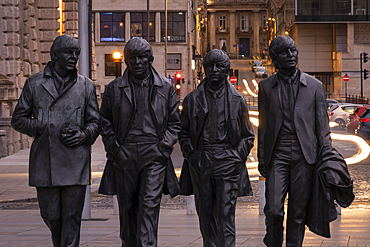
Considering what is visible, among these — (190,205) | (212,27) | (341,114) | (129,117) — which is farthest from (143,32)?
(212,27)

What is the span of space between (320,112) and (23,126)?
289 centimetres

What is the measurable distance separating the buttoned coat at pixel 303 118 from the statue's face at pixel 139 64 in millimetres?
1234

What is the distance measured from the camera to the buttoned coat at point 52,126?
5941 mm

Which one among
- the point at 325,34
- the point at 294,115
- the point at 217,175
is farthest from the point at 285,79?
the point at 325,34

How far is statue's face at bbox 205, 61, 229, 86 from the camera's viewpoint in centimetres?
649

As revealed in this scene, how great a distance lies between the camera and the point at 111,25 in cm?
6538

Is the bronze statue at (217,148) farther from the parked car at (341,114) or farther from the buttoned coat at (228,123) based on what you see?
the parked car at (341,114)

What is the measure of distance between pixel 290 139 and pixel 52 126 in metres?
2.30

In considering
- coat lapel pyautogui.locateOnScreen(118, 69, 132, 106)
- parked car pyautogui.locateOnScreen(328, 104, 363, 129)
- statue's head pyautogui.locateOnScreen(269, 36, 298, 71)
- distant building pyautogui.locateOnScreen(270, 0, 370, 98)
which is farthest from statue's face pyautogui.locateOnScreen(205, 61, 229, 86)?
distant building pyautogui.locateOnScreen(270, 0, 370, 98)

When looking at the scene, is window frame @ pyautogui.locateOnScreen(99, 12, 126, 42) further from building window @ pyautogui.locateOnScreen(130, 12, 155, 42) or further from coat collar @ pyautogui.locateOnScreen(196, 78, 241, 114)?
coat collar @ pyautogui.locateOnScreen(196, 78, 241, 114)

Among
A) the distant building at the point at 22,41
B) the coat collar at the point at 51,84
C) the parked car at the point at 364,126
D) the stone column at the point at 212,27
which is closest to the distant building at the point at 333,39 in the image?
the parked car at the point at 364,126

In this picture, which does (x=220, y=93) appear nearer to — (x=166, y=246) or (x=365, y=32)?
(x=166, y=246)

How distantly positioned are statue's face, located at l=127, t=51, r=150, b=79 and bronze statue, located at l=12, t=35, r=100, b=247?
542 mm

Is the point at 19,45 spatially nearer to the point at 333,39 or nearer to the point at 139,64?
the point at 139,64
